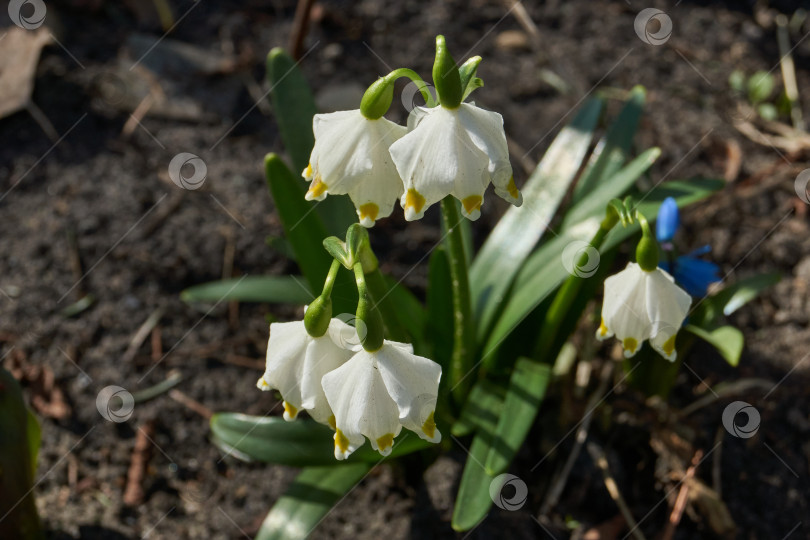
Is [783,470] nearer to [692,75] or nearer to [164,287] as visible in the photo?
[692,75]

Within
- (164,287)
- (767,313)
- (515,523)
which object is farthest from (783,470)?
(164,287)

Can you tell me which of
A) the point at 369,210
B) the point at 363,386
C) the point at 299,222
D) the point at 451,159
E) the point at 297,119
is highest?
the point at 451,159

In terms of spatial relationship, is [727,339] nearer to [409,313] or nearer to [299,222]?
[409,313]

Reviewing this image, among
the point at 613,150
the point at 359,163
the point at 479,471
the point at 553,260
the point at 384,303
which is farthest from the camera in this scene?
the point at 613,150

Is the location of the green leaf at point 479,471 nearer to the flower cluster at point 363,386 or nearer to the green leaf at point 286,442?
the green leaf at point 286,442

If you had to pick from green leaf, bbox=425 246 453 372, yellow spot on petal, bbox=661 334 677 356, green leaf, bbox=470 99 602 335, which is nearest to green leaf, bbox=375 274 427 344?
green leaf, bbox=425 246 453 372

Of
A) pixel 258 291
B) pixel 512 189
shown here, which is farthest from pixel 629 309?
pixel 258 291
